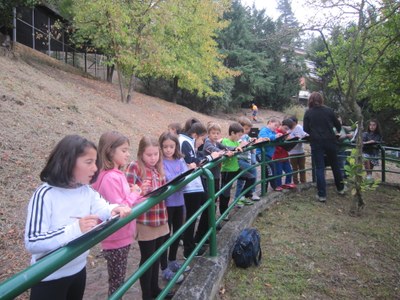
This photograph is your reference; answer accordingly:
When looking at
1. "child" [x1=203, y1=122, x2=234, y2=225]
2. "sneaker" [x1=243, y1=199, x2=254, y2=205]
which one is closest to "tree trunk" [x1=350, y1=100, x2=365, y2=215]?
"sneaker" [x1=243, y1=199, x2=254, y2=205]

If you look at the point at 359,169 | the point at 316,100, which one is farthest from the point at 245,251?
the point at 316,100

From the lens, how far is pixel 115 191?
8.00 feet

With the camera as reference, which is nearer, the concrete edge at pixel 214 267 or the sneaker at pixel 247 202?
the concrete edge at pixel 214 267

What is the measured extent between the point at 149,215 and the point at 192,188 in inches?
34.2

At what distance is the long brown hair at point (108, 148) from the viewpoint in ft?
8.32

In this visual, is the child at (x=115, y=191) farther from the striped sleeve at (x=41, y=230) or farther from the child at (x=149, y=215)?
the striped sleeve at (x=41, y=230)

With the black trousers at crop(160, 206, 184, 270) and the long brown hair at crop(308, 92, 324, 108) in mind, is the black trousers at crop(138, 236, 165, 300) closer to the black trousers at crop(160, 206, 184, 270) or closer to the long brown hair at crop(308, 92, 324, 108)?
the black trousers at crop(160, 206, 184, 270)

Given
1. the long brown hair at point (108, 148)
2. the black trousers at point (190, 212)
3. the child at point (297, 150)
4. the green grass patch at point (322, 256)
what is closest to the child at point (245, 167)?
the green grass patch at point (322, 256)

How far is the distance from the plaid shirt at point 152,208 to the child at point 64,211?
73 centimetres

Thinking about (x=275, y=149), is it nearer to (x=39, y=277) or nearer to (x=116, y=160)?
(x=116, y=160)

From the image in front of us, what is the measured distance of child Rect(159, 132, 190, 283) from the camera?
324 centimetres

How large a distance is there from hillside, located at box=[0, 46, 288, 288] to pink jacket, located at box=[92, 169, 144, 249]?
6.71 ft

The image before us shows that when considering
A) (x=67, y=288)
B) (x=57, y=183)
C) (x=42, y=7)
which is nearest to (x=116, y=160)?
(x=57, y=183)

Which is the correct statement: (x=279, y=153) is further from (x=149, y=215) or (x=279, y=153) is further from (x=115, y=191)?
(x=115, y=191)
